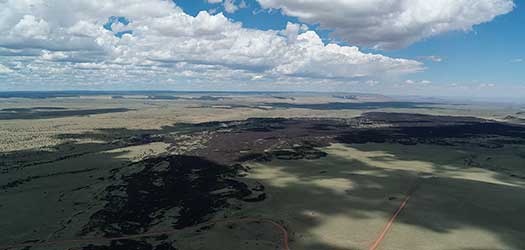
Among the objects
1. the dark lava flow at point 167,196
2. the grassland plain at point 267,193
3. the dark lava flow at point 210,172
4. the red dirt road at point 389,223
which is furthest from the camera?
the dark lava flow at point 210,172

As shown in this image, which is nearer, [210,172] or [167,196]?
[167,196]

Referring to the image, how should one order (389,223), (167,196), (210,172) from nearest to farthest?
1. (389,223)
2. (167,196)
3. (210,172)

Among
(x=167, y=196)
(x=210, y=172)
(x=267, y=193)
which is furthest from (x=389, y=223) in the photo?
(x=210, y=172)

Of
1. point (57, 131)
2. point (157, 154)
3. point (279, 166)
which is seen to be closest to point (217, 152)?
point (157, 154)

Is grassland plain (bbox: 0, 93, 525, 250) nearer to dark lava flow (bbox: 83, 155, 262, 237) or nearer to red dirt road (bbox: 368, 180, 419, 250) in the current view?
dark lava flow (bbox: 83, 155, 262, 237)

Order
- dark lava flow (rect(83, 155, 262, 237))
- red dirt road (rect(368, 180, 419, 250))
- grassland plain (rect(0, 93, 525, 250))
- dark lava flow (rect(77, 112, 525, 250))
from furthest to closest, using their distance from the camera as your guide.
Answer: dark lava flow (rect(77, 112, 525, 250)) < dark lava flow (rect(83, 155, 262, 237)) < grassland plain (rect(0, 93, 525, 250)) < red dirt road (rect(368, 180, 419, 250))

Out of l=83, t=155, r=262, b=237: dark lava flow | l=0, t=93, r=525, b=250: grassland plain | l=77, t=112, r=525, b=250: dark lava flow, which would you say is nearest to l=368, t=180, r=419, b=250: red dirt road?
l=0, t=93, r=525, b=250: grassland plain

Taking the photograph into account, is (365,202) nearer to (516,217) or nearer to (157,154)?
(516,217)

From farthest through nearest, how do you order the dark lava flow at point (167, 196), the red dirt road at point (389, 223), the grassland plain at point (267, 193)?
the dark lava flow at point (167, 196), the grassland plain at point (267, 193), the red dirt road at point (389, 223)

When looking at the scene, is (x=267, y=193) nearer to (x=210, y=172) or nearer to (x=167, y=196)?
(x=167, y=196)

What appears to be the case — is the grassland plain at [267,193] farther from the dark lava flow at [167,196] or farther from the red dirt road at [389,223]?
the red dirt road at [389,223]

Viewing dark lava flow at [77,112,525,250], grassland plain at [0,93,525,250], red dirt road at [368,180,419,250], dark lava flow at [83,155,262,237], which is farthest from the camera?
dark lava flow at [77,112,525,250]

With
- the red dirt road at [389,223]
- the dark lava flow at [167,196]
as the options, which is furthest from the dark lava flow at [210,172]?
the red dirt road at [389,223]
